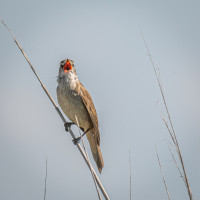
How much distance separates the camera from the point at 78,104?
15.9 feet

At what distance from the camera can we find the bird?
479 centimetres

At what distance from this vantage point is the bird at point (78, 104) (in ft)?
15.7

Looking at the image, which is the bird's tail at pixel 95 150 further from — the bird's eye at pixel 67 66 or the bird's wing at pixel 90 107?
the bird's eye at pixel 67 66

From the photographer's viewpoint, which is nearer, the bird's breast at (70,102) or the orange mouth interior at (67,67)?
the bird's breast at (70,102)

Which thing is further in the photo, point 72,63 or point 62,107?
point 72,63

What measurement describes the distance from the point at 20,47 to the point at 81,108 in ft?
6.69

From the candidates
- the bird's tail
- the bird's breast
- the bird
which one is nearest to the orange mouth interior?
the bird

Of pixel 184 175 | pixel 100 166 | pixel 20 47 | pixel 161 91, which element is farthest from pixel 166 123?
pixel 100 166

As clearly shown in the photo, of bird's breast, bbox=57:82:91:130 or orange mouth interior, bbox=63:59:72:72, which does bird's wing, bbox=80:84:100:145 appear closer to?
bird's breast, bbox=57:82:91:130

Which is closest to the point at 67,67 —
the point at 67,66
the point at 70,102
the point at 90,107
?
the point at 67,66

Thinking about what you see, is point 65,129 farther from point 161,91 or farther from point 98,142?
point 161,91

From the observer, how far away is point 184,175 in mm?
2211

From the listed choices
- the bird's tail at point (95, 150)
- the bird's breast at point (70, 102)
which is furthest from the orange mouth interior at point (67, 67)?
the bird's tail at point (95, 150)

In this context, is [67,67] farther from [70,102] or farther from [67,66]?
[70,102]
